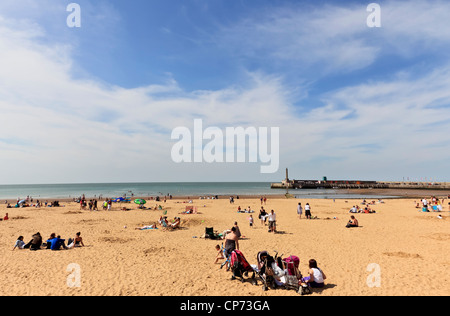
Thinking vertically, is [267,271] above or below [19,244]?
above

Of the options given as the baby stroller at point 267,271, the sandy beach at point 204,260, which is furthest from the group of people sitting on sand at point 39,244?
the baby stroller at point 267,271

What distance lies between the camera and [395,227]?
1862 cm

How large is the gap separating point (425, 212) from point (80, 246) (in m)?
33.8

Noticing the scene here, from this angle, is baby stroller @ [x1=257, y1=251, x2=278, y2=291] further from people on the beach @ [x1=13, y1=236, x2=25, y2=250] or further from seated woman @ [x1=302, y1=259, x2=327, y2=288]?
people on the beach @ [x1=13, y1=236, x2=25, y2=250]

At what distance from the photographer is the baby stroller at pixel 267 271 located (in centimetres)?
790

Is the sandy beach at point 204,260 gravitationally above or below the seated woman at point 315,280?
below

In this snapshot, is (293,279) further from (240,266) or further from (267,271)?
(240,266)

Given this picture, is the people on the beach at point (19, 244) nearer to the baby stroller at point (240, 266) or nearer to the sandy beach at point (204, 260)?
the sandy beach at point (204, 260)

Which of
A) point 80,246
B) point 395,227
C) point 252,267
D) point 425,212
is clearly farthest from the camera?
point 425,212

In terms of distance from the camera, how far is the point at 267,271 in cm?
792

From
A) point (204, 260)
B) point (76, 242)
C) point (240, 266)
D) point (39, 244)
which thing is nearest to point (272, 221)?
point (204, 260)

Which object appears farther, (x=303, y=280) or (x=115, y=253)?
(x=115, y=253)
